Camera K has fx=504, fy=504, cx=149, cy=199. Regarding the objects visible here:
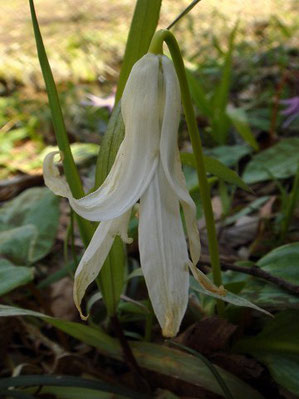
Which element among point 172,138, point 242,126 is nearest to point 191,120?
point 172,138

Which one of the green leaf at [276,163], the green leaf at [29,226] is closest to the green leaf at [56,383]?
the green leaf at [29,226]

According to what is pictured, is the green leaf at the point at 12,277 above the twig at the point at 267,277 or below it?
above

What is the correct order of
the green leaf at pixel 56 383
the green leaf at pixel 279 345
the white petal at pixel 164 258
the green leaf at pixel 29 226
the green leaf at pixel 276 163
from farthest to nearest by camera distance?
the green leaf at pixel 276 163, the green leaf at pixel 29 226, the green leaf at pixel 279 345, the green leaf at pixel 56 383, the white petal at pixel 164 258

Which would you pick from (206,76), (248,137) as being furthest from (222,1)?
(248,137)

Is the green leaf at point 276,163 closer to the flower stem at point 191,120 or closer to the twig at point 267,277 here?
the twig at point 267,277

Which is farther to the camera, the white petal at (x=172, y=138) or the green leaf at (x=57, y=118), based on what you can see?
the green leaf at (x=57, y=118)

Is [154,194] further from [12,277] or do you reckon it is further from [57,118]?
[12,277]

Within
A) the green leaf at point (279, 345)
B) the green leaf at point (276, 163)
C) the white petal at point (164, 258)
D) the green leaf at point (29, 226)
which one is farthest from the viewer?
the green leaf at point (276, 163)
